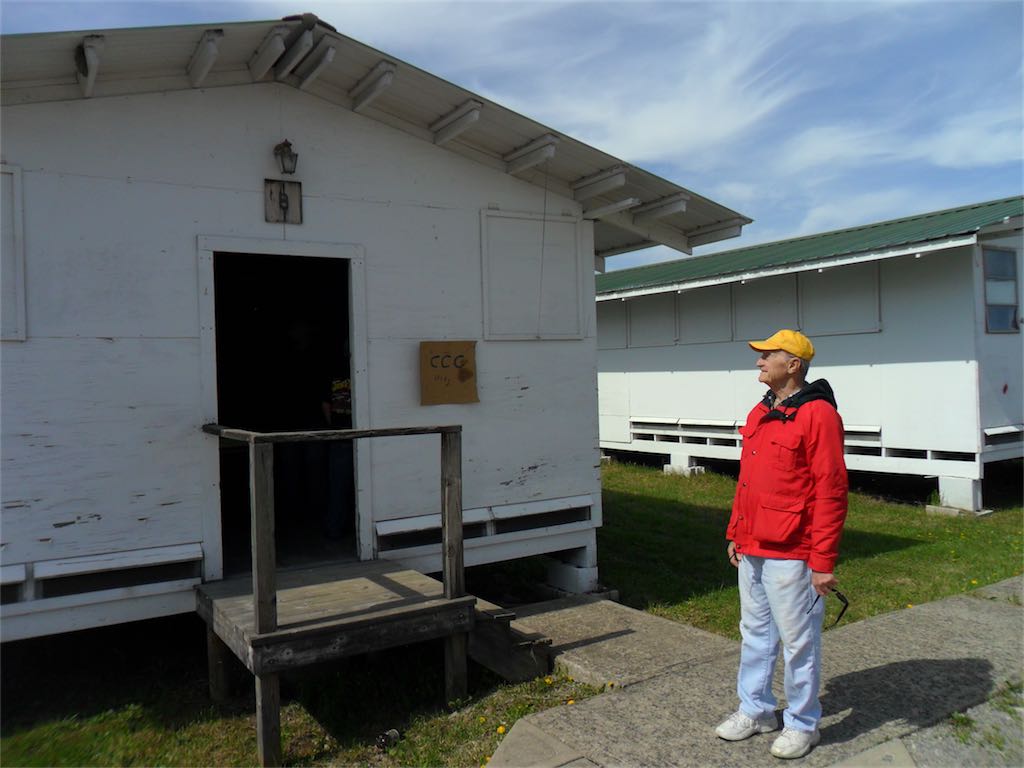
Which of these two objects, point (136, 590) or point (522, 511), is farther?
point (522, 511)

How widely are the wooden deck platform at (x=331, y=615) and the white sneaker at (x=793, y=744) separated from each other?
1.79 metres

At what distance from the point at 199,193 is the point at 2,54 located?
123 centimetres

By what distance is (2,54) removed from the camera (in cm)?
432

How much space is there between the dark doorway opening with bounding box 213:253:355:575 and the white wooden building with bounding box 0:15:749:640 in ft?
1.19

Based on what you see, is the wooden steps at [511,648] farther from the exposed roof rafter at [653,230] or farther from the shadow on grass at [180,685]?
the exposed roof rafter at [653,230]

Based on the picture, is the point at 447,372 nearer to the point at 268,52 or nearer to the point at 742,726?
the point at 268,52

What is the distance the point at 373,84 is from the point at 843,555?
6156mm

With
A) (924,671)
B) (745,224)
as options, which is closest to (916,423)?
(745,224)

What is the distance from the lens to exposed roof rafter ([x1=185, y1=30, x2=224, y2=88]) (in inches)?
186

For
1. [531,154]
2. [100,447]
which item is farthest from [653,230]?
[100,447]

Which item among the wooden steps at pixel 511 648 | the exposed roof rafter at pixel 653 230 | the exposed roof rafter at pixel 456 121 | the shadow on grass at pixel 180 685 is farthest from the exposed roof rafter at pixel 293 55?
the shadow on grass at pixel 180 685

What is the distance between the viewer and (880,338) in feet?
35.6

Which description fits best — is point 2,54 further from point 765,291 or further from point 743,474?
point 765,291

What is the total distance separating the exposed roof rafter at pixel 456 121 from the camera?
18.5 feet
